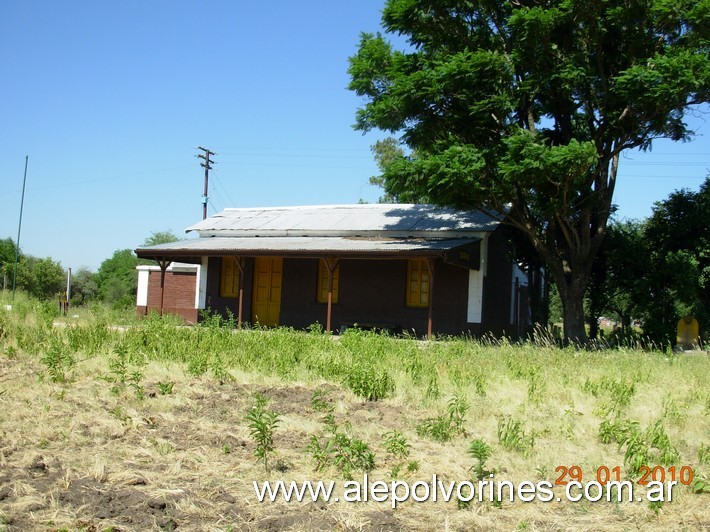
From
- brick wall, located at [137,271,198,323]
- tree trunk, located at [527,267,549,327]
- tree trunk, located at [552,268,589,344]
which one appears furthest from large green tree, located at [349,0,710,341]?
brick wall, located at [137,271,198,323]

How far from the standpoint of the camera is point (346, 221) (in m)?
21.9

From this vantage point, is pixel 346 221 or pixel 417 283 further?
pixel 346 221

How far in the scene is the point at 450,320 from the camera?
60.9ft

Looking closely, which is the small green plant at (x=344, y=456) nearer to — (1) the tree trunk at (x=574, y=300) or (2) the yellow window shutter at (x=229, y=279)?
(1) the tree trunk at (x=574, y=300)

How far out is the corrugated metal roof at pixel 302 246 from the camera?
55.9 ft

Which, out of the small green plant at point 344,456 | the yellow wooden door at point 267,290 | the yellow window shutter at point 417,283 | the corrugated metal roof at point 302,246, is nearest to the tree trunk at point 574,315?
the corrugated metal roof at point 302,246

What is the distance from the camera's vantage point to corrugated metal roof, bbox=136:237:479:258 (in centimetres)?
1705

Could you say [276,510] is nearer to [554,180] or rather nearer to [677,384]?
[677,384]

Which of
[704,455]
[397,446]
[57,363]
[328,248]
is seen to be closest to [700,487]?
[704,455]

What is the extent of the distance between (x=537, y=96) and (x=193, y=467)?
14.5m

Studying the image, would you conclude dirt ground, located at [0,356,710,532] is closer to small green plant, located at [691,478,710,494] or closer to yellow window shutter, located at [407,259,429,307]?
small green plant, located at [691,478,710,494]

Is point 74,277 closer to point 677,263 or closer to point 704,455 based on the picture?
point 677,263

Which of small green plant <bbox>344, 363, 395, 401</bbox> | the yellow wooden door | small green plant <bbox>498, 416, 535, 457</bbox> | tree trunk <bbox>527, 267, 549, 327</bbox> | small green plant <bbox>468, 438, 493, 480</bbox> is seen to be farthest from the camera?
tree trunk <bbox>527, 267, 549, 327</bbox>

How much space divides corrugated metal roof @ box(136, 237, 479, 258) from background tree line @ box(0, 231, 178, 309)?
2340 cm
